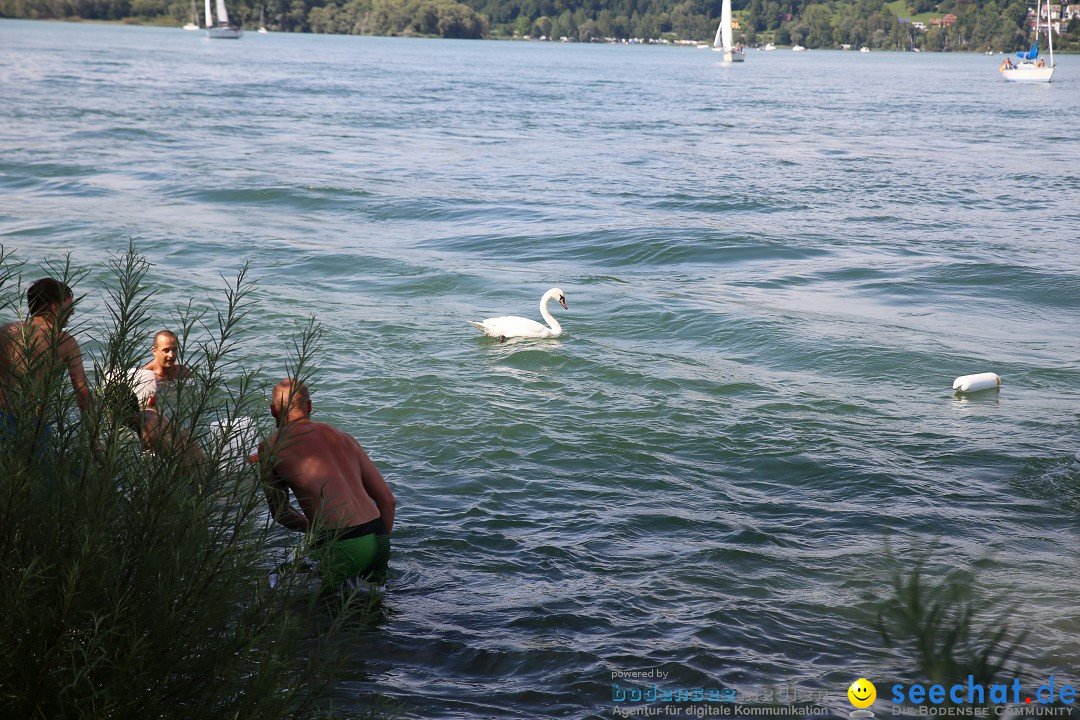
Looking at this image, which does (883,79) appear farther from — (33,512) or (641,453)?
(33,512)

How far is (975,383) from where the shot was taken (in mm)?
10078

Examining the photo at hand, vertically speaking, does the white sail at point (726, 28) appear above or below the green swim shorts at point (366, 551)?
above

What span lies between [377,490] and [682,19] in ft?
609

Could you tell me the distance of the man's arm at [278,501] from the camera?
3436mm

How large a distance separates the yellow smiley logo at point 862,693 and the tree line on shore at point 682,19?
146m

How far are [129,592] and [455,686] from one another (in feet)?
7.30

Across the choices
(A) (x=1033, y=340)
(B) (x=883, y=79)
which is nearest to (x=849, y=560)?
(A) (x=1033, y=340)

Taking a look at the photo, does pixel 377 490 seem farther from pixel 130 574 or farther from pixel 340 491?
pixel 130 574

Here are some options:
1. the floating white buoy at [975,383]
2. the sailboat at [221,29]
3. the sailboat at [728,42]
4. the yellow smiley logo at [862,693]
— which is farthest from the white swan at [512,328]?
the sailboat at [221,29]

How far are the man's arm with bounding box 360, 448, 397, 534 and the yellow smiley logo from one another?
253 centimetres

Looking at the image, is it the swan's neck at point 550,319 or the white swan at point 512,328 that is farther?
the swan's neck at point 550,319

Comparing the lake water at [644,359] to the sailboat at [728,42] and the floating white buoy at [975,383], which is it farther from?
the sailboat at [728,42]

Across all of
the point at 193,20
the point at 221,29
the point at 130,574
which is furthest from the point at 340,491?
the point at 193,20

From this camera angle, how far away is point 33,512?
122 inches
